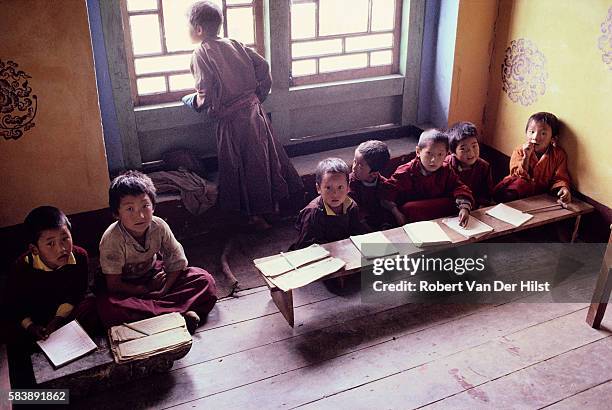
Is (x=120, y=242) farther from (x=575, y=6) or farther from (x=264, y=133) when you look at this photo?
(x=575, y=6)

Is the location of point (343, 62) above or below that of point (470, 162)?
above

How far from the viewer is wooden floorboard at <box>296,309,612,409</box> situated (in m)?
3.19

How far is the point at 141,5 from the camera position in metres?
4.48

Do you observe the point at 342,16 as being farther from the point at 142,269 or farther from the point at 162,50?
the point at 142,269

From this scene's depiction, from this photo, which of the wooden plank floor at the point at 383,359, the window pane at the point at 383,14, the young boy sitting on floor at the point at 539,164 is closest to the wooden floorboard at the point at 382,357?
the wooden plank floor at the point at 383,359

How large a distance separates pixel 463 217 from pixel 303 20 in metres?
2.15

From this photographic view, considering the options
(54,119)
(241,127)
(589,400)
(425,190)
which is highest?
(54,119)

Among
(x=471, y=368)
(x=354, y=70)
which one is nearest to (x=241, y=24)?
(x=354, y=70)

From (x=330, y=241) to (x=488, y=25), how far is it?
2483 millimetres

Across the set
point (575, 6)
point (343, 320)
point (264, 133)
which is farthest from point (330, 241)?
point (575, 6)

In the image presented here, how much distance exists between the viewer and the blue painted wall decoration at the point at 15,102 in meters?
3.82

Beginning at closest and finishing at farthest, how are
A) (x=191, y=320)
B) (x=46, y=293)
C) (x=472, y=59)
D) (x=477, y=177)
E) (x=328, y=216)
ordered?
1. (x=46, y=293)
2. (x=191, y=320)
3. (x=328, y=216)
4. (x=477, y=177)
5. (x=472, y=59)

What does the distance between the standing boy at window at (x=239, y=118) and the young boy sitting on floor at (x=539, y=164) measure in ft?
5.70

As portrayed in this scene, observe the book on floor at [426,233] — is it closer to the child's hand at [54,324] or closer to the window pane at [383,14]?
the window pane at [383,14]
